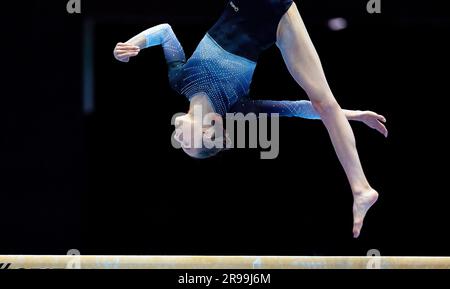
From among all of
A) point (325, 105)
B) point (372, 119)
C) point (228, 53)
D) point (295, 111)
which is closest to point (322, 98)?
point (325, 105)

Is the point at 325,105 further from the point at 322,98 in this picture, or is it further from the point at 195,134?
the point at 195,134

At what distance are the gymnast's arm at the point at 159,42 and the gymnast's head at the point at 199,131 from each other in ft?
0.86

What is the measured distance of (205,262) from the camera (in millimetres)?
3441

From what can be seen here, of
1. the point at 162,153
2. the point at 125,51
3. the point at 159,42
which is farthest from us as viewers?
the point at 162,153

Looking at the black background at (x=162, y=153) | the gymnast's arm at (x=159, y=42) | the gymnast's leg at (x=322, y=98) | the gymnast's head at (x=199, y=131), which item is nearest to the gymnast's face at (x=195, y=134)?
the gymnast's head at (x=199, y=131)

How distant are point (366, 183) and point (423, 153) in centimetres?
53

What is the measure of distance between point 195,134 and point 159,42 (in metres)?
0.47

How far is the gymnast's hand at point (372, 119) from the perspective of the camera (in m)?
3.54

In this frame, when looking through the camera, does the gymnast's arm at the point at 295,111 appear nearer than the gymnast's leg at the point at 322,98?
No

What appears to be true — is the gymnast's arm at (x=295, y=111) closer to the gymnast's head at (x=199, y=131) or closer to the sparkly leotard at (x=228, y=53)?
the sparkly leotard at (x=228, y=53)

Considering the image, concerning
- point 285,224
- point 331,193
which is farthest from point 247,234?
point 331,193

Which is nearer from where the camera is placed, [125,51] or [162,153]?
[125,51]

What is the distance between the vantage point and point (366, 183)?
11.3ft
